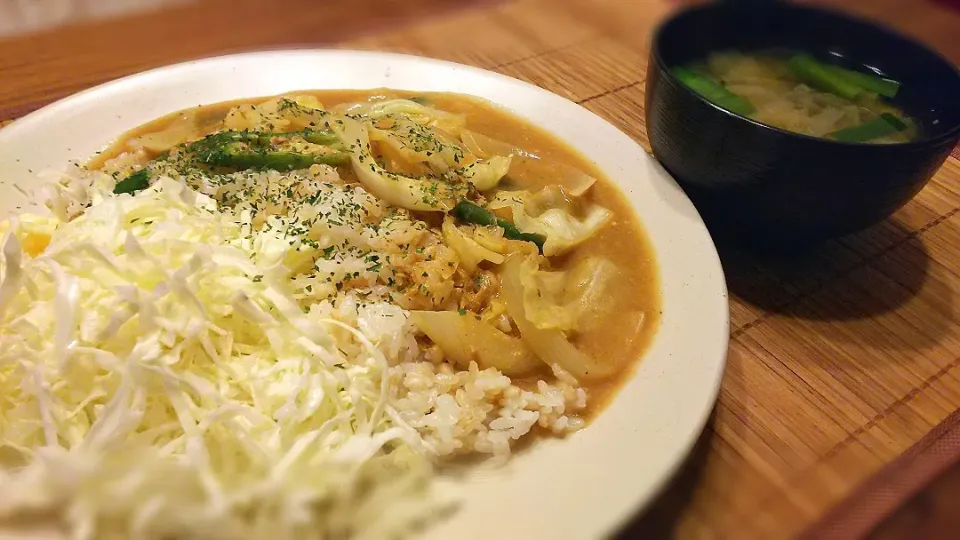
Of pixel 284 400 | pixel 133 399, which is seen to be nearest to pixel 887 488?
pixel 284 400

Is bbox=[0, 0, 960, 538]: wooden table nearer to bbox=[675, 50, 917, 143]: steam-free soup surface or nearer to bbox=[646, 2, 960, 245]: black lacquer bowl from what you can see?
bbox=[646, 2, 960, 245]: black lacquer bowl

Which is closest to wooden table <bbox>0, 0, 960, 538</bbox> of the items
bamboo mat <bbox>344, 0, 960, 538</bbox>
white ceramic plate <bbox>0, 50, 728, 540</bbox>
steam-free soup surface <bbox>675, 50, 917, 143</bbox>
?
bamboo mat <bbox>344, 0, 960, 538</bbox>

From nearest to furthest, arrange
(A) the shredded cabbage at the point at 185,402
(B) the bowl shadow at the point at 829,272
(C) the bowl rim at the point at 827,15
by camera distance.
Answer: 1. (A) the shredded cabbage at the point at 185,402
2. (C) the bowl rim at the point at 827,15
3. (B) the bowl shadow at the point at 829,272

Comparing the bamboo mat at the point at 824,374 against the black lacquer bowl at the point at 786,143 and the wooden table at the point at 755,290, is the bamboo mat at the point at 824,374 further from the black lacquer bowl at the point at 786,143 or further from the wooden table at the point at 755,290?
the black lacquer bowl at the point at 786,143

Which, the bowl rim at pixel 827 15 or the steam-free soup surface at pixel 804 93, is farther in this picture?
the steam-free soup surface at pixel 804 93

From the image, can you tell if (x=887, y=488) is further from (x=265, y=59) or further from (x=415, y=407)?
(x=265, y=59)

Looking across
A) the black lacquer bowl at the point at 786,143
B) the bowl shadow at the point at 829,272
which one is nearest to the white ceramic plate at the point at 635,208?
the black lacquer bowl at the point at 786,143
